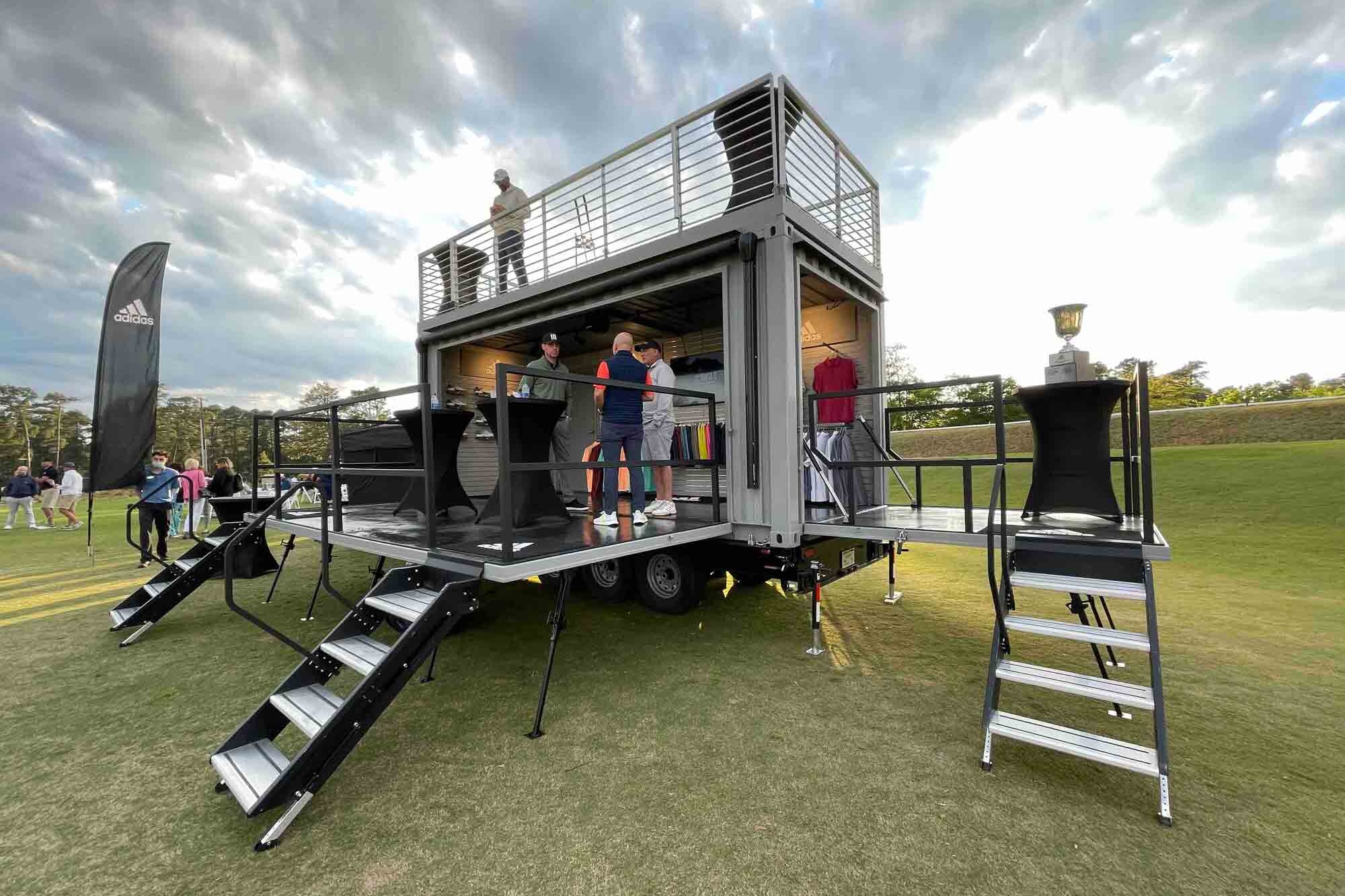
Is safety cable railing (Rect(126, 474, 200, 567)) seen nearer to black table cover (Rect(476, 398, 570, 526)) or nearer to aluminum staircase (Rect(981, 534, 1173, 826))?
black table cover (Rect(476, 398, 570, 526))

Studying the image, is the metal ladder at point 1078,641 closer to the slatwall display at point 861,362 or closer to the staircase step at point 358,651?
the slatwall display at point 861,362

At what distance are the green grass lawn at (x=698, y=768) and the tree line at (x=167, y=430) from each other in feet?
124

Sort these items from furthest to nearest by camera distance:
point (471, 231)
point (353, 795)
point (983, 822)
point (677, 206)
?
point (471, 231) → point (677, 206) → point (353, 795) → point (983, 822)

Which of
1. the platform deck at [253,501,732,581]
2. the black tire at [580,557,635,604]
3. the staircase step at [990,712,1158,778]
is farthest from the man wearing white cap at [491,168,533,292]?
the staircase step at [990,712,1158,778]

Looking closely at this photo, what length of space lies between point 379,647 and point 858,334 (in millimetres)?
5374

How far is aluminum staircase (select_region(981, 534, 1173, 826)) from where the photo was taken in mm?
2242

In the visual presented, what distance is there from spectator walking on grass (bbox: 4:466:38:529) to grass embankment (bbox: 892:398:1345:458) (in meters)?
22.9

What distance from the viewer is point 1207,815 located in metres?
2.20

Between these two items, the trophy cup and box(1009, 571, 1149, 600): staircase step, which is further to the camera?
the trophy cup

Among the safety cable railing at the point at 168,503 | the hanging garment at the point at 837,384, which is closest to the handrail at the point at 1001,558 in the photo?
the hanging garment at the point at 837,384

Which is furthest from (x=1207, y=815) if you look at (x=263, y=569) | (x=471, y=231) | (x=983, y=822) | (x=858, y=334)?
(x=263, y=569)

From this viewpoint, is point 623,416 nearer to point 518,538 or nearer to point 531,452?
point 531,452

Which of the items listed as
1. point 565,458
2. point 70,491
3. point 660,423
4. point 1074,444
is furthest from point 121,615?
point 70,491

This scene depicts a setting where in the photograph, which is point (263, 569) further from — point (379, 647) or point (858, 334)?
point (858, 334)
